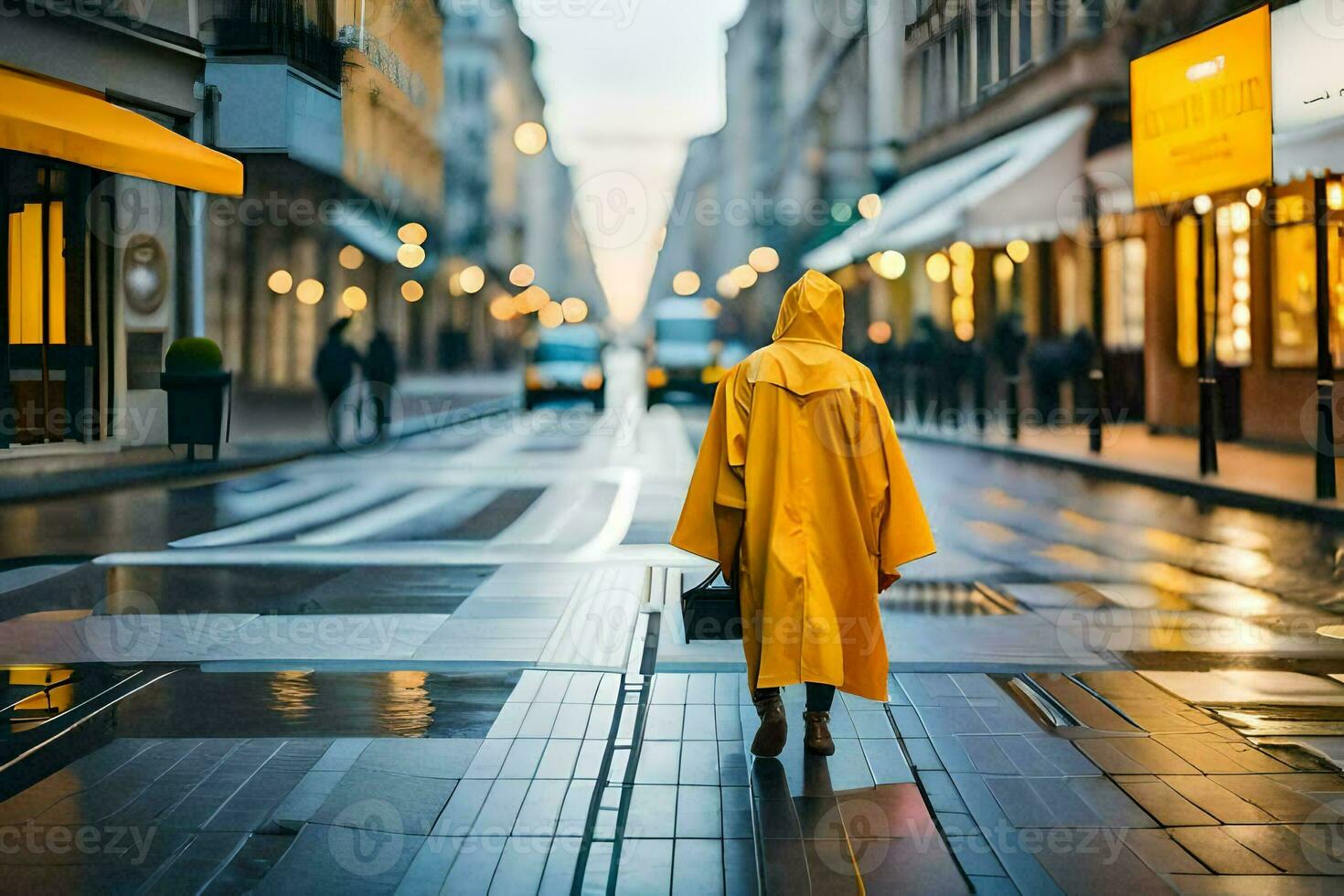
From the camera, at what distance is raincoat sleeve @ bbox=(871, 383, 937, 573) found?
5.03 meters

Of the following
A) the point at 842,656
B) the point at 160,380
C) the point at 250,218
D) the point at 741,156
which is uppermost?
the point at 741,156

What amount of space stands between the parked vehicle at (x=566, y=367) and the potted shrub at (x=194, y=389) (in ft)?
56.7

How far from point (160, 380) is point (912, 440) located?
12.9 m

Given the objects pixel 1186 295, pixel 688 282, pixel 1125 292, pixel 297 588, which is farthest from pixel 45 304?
pixel 688 282

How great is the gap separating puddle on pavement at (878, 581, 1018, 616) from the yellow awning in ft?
17.7

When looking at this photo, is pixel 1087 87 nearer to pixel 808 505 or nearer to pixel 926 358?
pixel 926 358

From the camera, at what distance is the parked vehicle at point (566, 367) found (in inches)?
1320

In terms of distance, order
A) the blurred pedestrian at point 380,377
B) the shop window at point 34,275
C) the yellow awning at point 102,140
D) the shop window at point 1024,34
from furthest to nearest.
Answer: the shop window at point 1024,34 < the blurred pedestrian at point 380,377 < the shop window at point 34,275 < the yellow awning at point 102,140

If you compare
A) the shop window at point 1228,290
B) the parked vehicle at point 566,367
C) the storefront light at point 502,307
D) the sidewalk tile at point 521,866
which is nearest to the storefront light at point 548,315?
the storefront light at point 502,307

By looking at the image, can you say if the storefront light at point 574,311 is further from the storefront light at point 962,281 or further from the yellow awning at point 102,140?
the yellow awning at point 102,140

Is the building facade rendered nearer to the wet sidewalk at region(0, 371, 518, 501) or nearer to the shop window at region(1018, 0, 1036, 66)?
the wet sidewalk at region(0, 371, 518, 501)

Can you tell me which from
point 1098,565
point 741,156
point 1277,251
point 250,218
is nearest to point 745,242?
point 741,156

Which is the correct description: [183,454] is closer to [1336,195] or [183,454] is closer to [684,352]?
[1336,195]

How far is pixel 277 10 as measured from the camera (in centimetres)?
965
